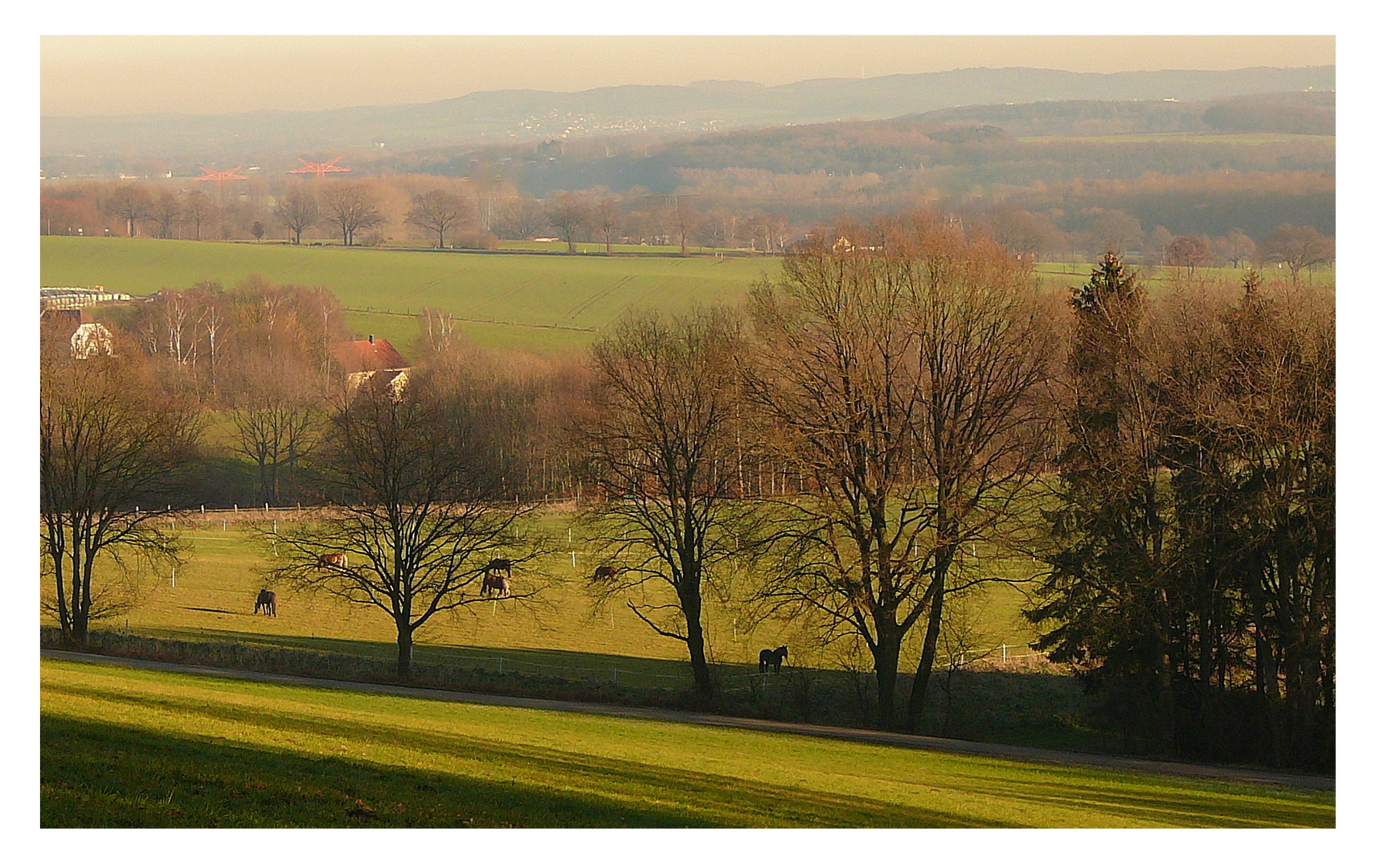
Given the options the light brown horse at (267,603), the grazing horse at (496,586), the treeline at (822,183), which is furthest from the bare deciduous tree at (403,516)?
the treeline at (822,183)

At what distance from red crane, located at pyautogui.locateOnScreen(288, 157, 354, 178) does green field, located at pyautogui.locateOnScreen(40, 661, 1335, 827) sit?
66500mm

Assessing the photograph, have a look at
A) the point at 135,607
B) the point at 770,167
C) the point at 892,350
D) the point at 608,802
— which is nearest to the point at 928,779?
the point at 608,802

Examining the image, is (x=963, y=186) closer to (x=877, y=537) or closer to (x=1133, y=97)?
(x=1133, y=97)

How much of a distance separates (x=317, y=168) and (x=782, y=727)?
70.6 meters

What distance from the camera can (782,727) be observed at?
75.2 feet

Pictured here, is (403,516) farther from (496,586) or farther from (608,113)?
(608,113)

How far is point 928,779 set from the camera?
1736 centimetres

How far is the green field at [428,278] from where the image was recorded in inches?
2953

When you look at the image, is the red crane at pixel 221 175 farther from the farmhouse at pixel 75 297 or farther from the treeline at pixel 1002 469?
the treeline at pixel 1002 469

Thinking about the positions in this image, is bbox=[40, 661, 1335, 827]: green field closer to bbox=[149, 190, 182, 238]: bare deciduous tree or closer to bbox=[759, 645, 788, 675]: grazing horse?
bbox=[759, 645, 788, 675]: grazing horse

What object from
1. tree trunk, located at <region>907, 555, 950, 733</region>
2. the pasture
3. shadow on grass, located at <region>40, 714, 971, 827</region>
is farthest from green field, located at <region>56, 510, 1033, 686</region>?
the pasture

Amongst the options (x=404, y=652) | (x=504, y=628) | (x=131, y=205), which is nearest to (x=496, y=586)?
(x=504, y=628)

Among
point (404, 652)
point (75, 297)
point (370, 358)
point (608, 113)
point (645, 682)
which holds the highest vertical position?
point (608, 113)

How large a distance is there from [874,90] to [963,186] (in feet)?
56.2
